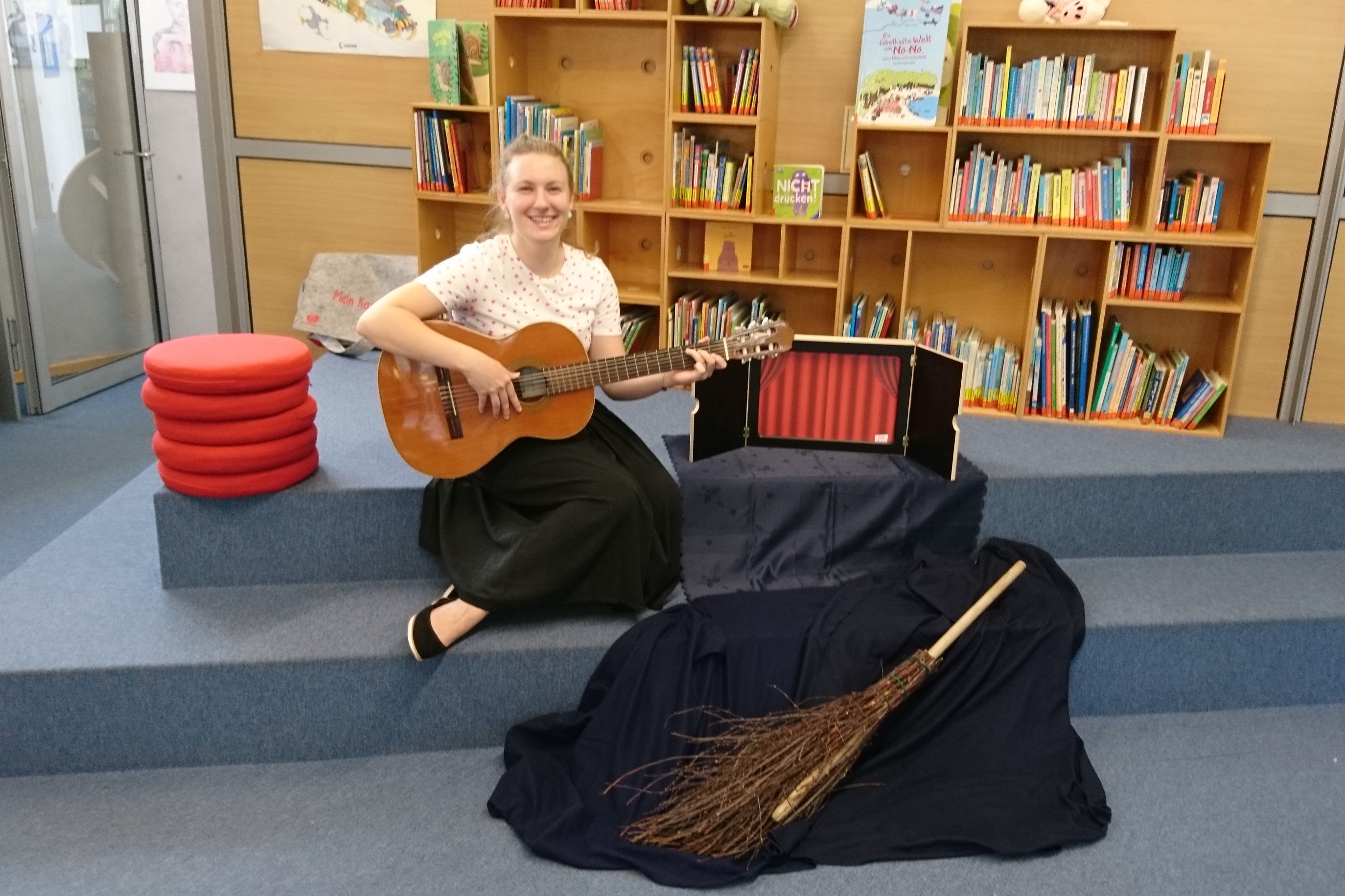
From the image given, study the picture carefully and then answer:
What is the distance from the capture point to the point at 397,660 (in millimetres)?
2391

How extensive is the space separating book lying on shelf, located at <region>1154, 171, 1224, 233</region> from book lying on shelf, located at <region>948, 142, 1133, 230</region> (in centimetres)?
11

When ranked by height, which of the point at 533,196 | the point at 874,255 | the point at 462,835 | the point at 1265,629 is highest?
the point at 533,196

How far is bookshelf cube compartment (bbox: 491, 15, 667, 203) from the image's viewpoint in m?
3.75

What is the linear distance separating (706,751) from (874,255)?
6.97 ft

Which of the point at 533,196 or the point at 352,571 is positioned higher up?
the point at 533,196

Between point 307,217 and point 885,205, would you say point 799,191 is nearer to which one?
point 885,205

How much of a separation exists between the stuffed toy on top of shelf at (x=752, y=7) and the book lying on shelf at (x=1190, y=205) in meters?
1.34

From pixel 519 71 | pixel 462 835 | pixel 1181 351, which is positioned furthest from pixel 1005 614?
pixel 519 71

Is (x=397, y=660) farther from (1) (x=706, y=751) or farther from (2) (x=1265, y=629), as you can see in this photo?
(2) (x=1265, y=629)

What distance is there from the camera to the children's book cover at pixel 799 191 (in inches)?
137

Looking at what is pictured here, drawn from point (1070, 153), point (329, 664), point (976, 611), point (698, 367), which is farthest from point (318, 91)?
point (976, 611)

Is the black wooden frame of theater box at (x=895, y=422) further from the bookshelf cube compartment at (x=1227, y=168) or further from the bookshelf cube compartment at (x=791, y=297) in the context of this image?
the bookshelf cube compartment at (x=1227, y=168)

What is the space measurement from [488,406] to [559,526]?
329mm

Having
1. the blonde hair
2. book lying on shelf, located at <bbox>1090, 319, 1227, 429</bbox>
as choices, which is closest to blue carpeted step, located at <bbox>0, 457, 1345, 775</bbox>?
book lying on shelf, located at <bbox>1090, 319, 1227, 429</bbox>
